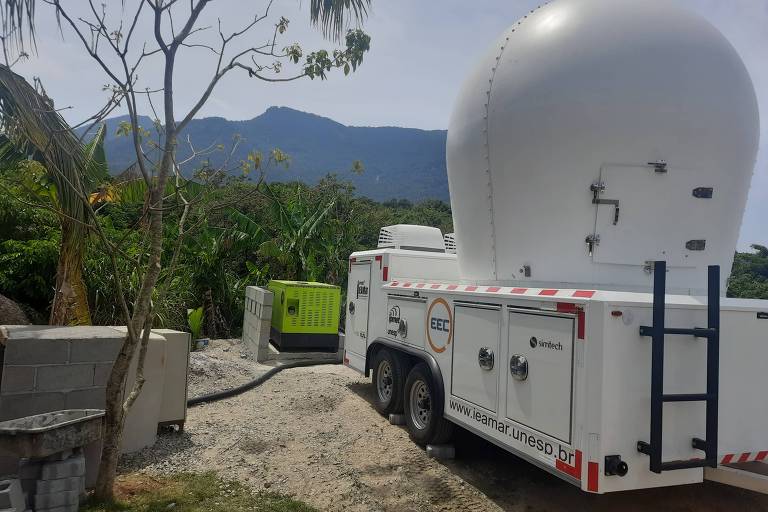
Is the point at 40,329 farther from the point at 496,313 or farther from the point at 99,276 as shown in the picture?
the point at 99,276

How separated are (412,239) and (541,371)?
13.5 ft

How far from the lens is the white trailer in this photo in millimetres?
3602

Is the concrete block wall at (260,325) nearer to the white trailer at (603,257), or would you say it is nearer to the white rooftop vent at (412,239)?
the white rooftop vent at (412,239)

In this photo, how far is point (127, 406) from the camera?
4023 millimetres

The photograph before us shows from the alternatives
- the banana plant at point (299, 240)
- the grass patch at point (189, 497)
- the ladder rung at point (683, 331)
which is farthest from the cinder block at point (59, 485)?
the banana plant at point (299, 240)

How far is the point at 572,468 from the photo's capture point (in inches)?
142

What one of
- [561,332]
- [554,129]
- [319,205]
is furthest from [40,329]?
[319,205]

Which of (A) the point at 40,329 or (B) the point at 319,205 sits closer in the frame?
(A) the point at 40,329

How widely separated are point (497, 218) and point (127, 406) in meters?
3.45

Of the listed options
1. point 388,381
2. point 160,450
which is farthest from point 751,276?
point 160,450

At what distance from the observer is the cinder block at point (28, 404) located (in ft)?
14.1

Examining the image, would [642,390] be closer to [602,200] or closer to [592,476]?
[592,476]

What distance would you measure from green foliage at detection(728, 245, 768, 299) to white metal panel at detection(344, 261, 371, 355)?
352 inches

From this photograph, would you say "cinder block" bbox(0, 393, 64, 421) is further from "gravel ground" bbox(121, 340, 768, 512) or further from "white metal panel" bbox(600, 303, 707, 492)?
"white metal panel" bbox(600, 303, 707, 492)
